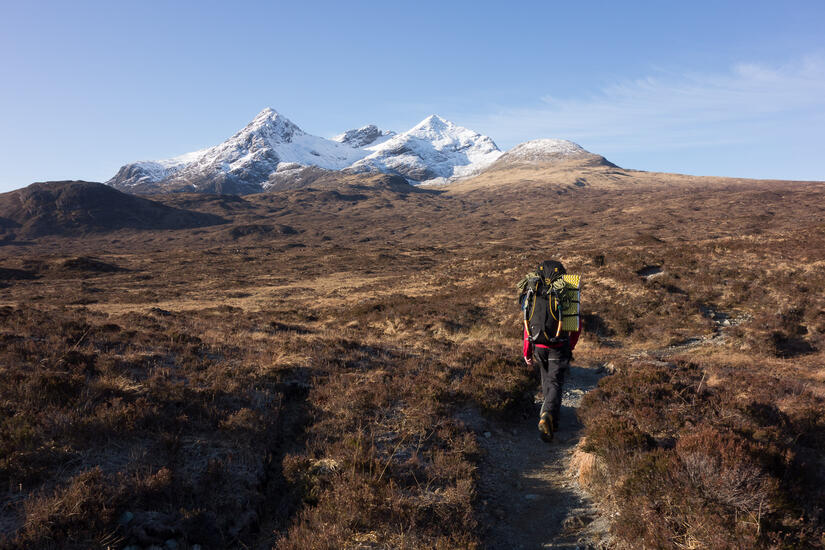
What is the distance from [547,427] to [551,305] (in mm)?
2310

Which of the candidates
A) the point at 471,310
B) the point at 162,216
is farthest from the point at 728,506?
the point at 162,216

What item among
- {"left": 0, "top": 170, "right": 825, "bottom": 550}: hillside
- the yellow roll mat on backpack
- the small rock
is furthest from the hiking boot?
the small rock

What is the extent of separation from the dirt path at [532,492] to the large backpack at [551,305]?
1.98 metres

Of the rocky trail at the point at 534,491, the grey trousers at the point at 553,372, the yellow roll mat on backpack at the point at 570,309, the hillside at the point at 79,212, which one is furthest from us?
the hillside at the point at 79,212

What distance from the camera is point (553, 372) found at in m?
7.56

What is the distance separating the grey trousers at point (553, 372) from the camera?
7.43 m

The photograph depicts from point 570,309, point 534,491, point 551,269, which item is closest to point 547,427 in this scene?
point 534,491

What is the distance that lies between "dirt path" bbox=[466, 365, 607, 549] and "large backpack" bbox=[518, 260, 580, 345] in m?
1.98

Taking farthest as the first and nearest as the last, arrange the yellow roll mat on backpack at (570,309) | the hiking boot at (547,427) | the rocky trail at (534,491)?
1. the hiking boot at (547,427)
2. the yellow roll mat on backpack at (570,309)
3. the rocky trail at (534,491)

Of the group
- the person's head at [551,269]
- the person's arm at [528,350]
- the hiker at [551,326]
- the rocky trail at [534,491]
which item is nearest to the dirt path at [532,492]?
the rocky trail at [534,491]

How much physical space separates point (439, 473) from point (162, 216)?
515 ft

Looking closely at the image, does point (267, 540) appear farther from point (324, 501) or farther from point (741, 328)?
point (741, 328)

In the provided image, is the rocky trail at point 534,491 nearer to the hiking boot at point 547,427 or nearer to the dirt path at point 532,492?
the dirt path at point 532,492

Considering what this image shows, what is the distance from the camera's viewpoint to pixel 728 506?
446 centimetres
